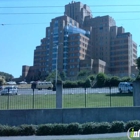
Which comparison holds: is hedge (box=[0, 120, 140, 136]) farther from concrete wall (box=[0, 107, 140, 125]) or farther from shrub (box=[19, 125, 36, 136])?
concrete wall (box=[0, 107, 140, 125])

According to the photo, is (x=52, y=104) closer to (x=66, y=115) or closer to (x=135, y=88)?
(x=66, y=115)

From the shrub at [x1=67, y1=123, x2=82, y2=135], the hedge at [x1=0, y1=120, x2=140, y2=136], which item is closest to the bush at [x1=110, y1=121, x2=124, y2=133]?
the hedge at [x1=0, y1=120, x2=140, y2=136]

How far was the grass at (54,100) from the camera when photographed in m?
17.8

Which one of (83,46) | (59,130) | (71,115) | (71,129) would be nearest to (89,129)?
(71,129)

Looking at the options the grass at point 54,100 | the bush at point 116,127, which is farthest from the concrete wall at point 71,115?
the grass at point 54,100

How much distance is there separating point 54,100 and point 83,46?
326ft

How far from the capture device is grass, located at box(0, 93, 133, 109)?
17.8m

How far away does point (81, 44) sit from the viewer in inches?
4493

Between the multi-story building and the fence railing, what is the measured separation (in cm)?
8550

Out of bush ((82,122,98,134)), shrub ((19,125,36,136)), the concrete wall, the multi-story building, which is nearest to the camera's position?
bush ((82,122,98,134))

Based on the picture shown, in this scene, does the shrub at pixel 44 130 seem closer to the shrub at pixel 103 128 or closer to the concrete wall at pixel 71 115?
the concrete wall at pixel 71 115

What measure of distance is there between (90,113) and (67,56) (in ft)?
331

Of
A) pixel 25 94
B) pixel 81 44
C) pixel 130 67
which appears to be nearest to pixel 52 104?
pixel 25 94

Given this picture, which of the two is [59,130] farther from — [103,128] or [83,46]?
[83,46]
